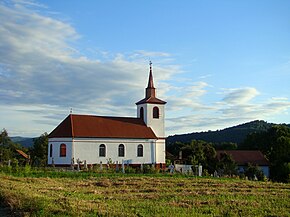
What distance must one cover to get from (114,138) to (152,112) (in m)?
7.00

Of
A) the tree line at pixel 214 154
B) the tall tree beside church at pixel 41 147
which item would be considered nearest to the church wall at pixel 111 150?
the tree line at pixel 214 154

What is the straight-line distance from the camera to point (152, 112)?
51500mm

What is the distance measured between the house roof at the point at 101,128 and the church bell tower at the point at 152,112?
906 mm

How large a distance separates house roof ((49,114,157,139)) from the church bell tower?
906 mm

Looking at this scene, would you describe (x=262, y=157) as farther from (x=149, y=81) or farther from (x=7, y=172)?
(x=7, y=172)

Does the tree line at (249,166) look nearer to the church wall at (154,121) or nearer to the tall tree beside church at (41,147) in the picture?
the church wall at (154,121)

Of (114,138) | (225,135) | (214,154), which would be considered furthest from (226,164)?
(225,135)

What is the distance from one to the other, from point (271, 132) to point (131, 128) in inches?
1276

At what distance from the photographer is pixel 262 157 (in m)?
64.1

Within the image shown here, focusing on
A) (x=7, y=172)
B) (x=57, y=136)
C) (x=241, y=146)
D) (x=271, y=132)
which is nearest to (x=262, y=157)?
(x=271, y=132)

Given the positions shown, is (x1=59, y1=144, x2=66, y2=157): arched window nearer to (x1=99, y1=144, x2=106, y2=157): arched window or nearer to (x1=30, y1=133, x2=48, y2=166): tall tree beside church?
(x1=99, y1=144, x2=106, y2=157): arched window

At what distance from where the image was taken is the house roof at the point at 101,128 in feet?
148

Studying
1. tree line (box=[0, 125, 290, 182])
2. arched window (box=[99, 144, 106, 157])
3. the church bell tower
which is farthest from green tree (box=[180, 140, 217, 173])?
arched window (box=[99, 144, 106, 157])

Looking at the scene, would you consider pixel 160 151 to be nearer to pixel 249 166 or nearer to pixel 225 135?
pixel 249 166
